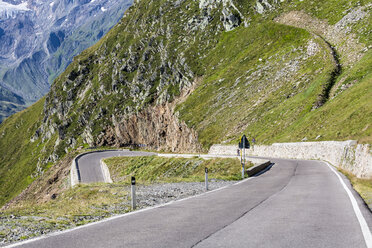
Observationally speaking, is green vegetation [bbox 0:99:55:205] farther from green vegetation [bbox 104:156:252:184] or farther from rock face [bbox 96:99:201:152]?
green vegetation [bbox 104:156:252:184]

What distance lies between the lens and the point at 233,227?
7.06 meters

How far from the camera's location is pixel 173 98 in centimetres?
9381

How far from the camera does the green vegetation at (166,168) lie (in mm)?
33103

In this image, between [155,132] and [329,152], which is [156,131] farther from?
[329,152]

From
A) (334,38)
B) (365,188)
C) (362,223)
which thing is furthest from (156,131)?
(362,223)

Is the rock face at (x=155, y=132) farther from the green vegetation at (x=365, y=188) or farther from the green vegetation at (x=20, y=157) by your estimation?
the green vegetation at (x=365, y=188)

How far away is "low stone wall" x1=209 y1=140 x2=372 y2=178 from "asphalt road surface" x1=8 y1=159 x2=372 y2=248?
21.3 feet

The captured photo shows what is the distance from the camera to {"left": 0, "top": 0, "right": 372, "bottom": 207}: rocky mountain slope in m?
46.4

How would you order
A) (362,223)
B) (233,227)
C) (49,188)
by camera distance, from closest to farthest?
(233,227), (362,223), (49,188)

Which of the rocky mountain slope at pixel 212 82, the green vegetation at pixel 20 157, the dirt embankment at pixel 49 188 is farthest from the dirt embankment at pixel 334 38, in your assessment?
the green vegetation at pixel 20 157

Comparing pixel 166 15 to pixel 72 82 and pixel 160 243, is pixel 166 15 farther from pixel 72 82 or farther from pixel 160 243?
pixel 160 243

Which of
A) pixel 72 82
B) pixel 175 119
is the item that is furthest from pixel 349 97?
pixel 72 82

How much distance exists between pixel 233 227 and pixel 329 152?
82.2 ft

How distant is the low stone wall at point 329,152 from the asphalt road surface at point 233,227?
6.48m
